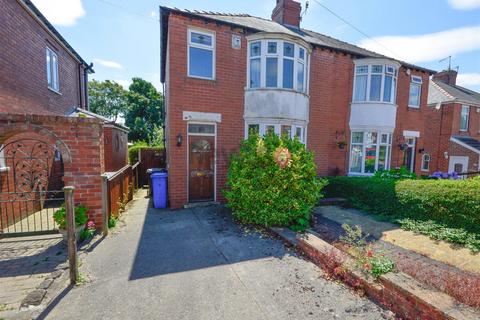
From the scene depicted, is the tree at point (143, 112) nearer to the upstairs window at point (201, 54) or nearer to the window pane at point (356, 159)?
the upstairs window at point (201, 54)

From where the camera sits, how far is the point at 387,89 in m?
10.8

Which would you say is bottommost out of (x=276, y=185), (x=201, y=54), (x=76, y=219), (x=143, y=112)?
(x=76, y=219)

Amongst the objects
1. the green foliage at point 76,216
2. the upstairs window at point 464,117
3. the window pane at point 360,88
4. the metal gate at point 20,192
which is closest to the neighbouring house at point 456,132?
the upstairs window at point 464,117

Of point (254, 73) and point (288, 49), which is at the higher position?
point (288, 49)

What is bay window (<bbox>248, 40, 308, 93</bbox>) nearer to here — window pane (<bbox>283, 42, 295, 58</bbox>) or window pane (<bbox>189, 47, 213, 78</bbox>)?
window pane (<bbox>283, 42, 295, 58</bbox>)

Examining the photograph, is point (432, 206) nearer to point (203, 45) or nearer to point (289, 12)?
point (203, 45)

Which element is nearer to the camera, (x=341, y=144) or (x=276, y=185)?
(x=276, y=185)

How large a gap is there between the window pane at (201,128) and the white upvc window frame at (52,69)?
19.6 ft

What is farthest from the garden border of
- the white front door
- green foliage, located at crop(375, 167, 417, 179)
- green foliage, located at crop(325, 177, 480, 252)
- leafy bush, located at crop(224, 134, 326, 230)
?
the white front door

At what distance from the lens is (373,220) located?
21.7ft

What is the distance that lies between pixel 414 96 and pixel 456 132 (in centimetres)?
792

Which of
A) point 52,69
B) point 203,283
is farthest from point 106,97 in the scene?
point 203,283

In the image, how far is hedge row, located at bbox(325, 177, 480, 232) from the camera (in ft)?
17.2

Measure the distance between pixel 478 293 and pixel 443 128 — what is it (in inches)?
738
